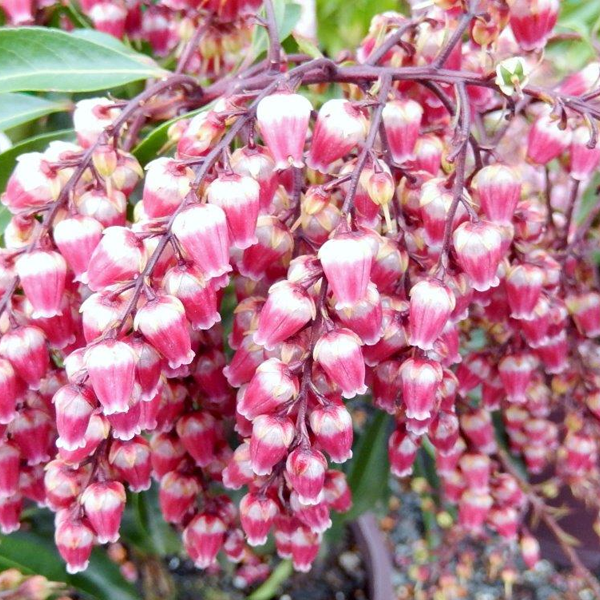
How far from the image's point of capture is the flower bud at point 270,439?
439 mm

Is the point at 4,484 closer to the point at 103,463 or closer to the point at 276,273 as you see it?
the point at 103,463

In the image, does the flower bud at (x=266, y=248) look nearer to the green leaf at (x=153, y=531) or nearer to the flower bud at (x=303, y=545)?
the flower bud at (x=303, y=545)

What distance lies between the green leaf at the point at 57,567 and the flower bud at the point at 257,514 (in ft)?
1.46

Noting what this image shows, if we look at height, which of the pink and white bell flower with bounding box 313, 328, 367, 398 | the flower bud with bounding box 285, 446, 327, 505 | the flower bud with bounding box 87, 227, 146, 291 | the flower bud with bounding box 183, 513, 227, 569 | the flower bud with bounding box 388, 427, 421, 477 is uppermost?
the flower bud with bounding box 87, 227, 146, 291

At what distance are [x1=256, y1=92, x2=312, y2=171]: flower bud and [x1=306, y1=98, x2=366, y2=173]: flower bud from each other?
0.02m

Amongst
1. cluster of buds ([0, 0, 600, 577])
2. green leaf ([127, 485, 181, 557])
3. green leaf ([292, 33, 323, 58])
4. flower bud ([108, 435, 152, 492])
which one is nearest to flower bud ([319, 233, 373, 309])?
cluster of buds ([0, 0, 600, 577])

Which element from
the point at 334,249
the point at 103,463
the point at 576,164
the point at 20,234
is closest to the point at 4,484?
the point at 103,463

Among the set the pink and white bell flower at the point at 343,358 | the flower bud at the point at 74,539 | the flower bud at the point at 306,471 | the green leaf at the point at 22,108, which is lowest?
the flower bud at the point at 74,539

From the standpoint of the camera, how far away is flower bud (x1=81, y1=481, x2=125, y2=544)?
0.49 meters

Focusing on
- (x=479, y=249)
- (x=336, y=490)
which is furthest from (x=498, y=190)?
(x=336, y=490)

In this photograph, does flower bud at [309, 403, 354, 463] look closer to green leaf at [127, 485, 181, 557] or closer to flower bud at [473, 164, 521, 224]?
flower bud at [473, 164, 521, 224]

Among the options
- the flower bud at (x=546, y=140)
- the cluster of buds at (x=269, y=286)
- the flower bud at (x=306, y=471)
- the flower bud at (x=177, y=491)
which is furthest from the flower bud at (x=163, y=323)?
the flower bud at (x=546, y=140)

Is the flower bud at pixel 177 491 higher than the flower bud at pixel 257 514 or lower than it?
lower

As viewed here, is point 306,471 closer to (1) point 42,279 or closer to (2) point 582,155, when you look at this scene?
(1) point 42,279
